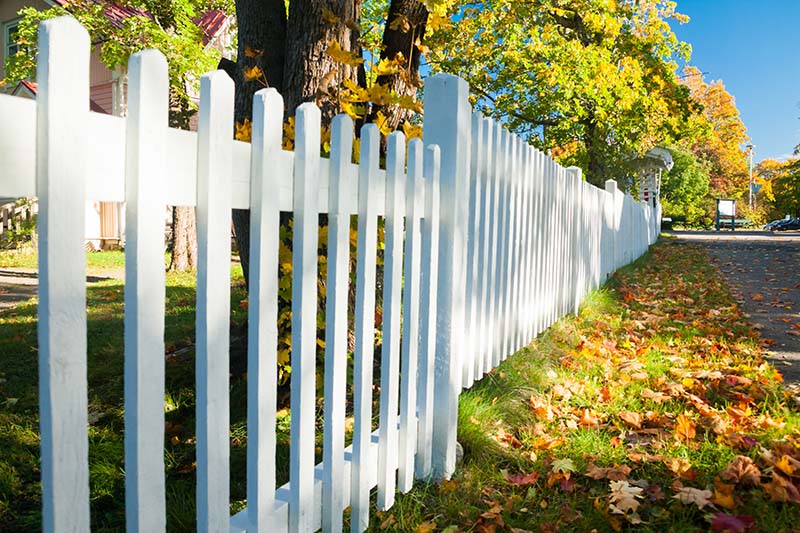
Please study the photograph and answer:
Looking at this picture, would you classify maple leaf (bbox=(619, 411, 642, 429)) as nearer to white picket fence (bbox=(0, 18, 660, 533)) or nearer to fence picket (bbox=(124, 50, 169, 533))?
white picket fence (bbox=(0, 18, 660, 533))

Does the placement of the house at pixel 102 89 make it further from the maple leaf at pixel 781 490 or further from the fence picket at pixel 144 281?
the maple leaf at pixel 781 490

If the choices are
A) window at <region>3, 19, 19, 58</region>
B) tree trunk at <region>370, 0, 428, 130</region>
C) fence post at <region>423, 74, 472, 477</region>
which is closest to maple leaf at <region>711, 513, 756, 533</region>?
fence post at <region>423, 74, 472, 477</region>

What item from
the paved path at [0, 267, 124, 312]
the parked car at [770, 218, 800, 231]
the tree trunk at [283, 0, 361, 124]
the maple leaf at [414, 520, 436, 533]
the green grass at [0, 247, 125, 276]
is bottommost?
the maple leaf at [414, 520, 436, 533]

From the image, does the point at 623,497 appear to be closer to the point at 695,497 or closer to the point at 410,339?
the point at 695,497

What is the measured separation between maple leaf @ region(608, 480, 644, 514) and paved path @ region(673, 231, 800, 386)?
2.05 meters

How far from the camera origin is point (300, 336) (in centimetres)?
191

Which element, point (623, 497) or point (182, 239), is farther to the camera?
point (182, 239)

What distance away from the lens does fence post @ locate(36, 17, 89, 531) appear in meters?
1.13

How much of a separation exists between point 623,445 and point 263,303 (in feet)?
7.30

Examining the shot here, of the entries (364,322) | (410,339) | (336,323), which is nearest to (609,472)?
(410,339)

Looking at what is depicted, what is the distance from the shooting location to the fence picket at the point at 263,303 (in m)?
1.64

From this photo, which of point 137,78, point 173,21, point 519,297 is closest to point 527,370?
point 519,297

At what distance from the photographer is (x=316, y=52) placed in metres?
3.75

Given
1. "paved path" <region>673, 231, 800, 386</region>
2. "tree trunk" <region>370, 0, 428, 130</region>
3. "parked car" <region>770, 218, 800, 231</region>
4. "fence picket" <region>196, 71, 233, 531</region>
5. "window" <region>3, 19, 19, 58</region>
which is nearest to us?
"fence picket" <region>196, 71, 233, 531</region>
